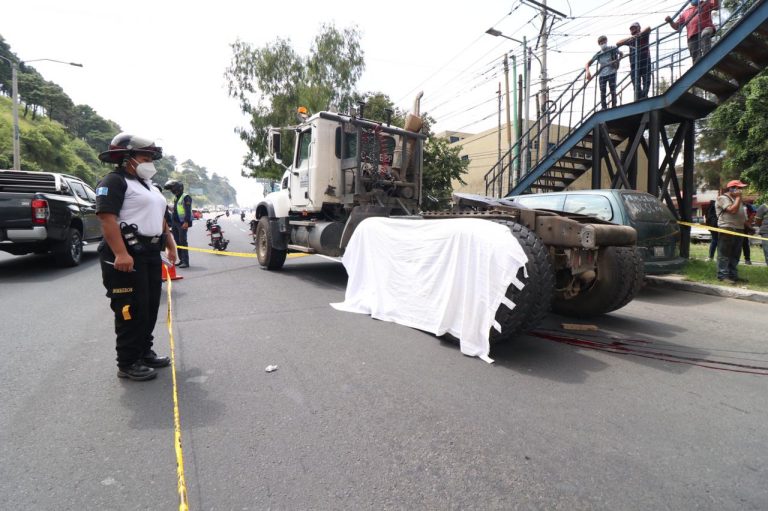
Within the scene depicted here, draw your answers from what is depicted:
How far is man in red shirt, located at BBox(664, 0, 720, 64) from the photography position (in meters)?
7.55

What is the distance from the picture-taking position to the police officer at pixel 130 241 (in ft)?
9.86

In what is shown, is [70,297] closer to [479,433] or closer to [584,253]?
[479,433]

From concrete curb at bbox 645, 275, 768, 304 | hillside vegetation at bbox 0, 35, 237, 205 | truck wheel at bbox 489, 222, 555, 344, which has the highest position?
hillside vegetation at bbox 0, 35, 237, 205

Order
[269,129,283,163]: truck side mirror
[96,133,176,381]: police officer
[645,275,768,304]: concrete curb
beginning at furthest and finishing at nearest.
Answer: [269,129,283,163]: truck side mirror → [645,275,768,304]: concrete curb → [96,133,176,381]: police officer

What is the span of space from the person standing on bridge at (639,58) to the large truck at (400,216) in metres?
4.77

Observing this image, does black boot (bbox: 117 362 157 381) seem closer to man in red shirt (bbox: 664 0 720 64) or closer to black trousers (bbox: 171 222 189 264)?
black trousers (bbox: 171 222 189 264)

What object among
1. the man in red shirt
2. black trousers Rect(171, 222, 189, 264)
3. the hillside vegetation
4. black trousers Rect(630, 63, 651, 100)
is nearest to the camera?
the man in red shirt

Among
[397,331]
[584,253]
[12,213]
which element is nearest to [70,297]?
[12,213]

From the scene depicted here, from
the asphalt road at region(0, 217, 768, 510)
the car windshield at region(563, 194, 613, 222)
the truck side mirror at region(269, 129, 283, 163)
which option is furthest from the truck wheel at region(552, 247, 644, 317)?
the truck side mirror at region(269, 129, 283, 163)

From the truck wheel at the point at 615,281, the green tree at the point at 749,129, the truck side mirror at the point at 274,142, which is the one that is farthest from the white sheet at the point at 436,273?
the green tree at the point at 749,129

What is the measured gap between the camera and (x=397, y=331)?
445 cm

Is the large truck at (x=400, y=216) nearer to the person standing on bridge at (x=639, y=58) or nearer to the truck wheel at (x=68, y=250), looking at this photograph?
the truck wheel at (x=68, y=250)

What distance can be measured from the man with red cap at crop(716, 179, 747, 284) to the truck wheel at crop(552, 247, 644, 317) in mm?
3582

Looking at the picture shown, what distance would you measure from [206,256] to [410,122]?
6.67m
